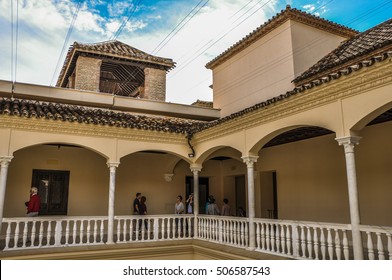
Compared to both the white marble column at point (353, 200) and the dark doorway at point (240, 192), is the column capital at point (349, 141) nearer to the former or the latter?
the white marble column at point (353, 200)

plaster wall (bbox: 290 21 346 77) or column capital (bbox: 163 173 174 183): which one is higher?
plaster wall (bbox: 290 21 346 77)

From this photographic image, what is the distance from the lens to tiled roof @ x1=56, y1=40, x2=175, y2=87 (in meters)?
15.2

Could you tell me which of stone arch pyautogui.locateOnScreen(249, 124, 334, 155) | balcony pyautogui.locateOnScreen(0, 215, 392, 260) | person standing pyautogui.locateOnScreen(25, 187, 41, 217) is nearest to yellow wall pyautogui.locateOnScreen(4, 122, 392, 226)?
balcony pyautogui.locateOnScreen(0, 215, 392, 260)

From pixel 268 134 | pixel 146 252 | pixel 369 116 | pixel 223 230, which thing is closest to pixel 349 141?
pixel 369 116

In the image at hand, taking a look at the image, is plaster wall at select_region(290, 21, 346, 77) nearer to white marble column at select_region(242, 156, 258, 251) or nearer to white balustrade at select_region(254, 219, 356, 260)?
white marble column at select_region(242, 156, 258, 251)

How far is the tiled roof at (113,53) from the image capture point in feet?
50.0

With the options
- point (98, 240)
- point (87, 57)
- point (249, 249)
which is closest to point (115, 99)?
point (87, 57)

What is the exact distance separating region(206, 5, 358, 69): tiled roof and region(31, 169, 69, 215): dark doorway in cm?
817

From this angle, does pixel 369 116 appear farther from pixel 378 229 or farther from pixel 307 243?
pixel 307 243

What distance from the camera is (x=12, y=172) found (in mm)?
10250

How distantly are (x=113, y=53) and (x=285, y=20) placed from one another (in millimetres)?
7888

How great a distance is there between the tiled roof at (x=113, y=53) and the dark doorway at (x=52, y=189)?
6603mm

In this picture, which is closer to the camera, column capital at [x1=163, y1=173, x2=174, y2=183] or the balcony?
the balcony

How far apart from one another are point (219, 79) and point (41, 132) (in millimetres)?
8778
